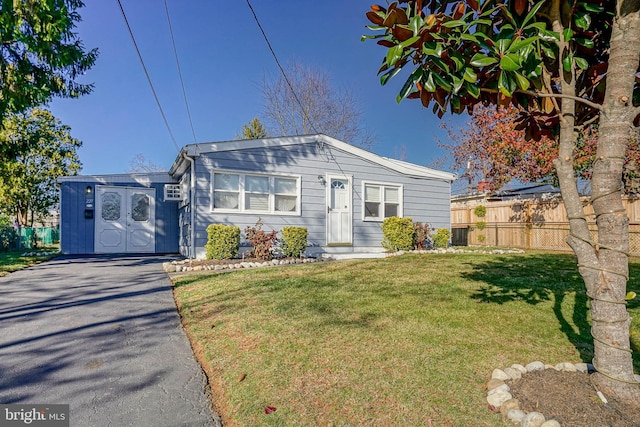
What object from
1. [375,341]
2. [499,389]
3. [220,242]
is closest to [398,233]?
[220,242]

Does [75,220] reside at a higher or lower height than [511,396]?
higher

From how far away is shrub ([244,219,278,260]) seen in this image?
8586 millimetres

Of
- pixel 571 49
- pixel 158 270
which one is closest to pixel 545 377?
pixel 571 49

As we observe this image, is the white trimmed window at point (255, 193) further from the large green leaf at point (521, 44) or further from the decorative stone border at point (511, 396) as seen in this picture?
the large green leaf at point (521, 44)

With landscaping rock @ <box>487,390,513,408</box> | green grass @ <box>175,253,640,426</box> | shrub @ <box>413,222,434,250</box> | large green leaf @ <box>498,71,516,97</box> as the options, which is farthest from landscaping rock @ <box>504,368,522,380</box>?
shrub @ <box>413,222,434,250</box>

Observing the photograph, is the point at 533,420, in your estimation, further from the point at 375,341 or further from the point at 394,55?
the point at 394,55

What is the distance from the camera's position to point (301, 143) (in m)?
10.1

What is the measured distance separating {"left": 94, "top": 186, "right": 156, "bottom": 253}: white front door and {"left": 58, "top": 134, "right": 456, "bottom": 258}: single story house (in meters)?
0.03

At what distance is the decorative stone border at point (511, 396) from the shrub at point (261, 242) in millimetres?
6741

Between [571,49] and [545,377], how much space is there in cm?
210

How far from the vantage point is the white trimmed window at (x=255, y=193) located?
9.08 metres

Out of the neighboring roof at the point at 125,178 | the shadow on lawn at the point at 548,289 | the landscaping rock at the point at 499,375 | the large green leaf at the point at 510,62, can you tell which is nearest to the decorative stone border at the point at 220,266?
the shadow on lawn at the point at 548,289

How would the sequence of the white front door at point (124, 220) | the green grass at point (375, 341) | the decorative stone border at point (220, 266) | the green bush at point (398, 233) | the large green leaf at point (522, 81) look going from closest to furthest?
the large green leaf at point (522, 81), the green grass at point (375, 341), the decorative stone border at point (220, 266), the green bush at point (398, 233), the white front door at point (124, 220)
